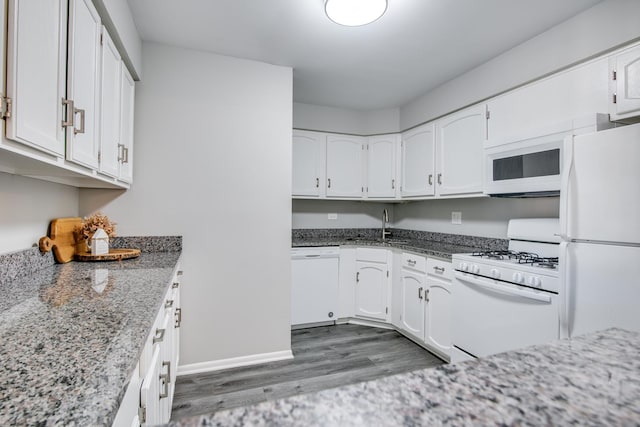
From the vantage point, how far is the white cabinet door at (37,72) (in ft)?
2.73

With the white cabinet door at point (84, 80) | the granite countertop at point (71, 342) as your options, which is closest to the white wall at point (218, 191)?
the white cabinet door at point (84, 80)

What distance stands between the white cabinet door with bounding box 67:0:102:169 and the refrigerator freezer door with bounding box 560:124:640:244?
7.21ft

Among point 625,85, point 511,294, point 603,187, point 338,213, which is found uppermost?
point 625,85

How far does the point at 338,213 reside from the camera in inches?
154

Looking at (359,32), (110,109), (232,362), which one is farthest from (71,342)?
(359,32)

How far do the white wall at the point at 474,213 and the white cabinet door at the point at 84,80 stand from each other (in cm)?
277

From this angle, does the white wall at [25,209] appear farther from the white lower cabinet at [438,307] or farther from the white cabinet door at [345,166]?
the white lower cabinet at [438,307]

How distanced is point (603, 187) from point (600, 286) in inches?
17.8

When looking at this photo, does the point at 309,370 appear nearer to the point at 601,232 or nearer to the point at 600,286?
the point at 600,286

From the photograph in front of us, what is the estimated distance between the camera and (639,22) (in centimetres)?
162

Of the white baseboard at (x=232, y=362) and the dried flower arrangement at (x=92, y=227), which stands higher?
the dried flower arrangement at (x=92, y=227)

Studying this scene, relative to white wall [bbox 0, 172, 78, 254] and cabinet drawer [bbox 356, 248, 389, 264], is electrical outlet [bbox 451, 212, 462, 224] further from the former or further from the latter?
white wall [bbox 0, 172, 78, 254]

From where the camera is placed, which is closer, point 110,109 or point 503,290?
point 110,109

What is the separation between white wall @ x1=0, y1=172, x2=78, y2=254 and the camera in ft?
4.30
